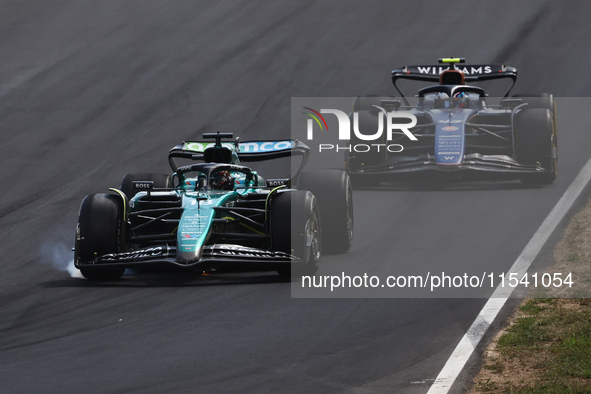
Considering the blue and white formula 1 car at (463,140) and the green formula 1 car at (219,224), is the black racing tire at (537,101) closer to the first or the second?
the blue and white formula 1 car at (463,140)

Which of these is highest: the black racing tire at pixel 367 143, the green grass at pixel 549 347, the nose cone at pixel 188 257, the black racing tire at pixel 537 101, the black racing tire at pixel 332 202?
the black racing tire at pixel 537 101

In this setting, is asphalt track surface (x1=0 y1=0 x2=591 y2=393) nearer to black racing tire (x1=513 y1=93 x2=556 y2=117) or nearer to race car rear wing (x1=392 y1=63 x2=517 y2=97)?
black racing tire (x1=513 y1=93 x2=556 y2=117)

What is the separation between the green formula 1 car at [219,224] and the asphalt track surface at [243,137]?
359 mm

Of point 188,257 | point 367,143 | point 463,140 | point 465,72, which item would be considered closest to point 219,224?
point 188,257

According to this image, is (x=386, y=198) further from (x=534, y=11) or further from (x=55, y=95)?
(x=534, y=11)

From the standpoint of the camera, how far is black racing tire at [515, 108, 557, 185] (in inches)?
666

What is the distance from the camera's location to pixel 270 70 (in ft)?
88.3

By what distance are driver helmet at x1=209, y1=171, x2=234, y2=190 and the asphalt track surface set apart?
130 centimetres

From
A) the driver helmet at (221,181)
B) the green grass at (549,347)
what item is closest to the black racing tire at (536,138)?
the driver helmet at (221,181)

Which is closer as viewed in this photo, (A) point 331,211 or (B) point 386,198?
(A) point 331,211

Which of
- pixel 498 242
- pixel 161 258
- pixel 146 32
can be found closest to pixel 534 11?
pixel 146 32

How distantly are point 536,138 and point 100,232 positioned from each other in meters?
8.50

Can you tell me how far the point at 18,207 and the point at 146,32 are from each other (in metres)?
13.7

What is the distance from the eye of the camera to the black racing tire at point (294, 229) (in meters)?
11.4
